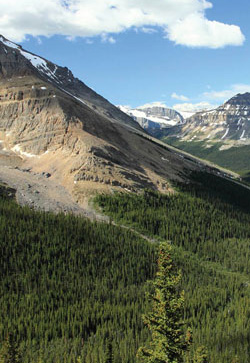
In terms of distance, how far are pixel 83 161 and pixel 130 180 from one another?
64.3ft

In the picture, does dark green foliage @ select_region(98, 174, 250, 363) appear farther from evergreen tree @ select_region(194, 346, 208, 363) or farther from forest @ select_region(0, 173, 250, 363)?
evergreen tree @ select_region(194, 346, 208, 363)

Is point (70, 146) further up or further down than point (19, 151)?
further up

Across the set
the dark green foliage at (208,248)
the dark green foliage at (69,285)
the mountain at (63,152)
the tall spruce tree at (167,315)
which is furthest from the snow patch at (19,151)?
the tall spruce tree at (167,315)

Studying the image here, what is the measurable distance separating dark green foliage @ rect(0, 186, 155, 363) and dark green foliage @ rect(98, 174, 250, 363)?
12.3 meters

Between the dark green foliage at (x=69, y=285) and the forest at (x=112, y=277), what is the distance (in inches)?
9.6

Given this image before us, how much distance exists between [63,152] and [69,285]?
236 ft

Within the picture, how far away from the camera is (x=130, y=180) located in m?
140

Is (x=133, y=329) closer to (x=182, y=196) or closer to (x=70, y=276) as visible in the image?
(x=70, y=276)

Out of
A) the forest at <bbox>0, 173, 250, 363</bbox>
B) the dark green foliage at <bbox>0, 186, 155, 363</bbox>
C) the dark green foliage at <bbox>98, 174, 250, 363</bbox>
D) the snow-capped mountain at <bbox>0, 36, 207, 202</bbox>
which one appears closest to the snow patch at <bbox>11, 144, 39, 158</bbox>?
the snow-capped mountain at <bbox>0, 36, 207, 202</bbox>

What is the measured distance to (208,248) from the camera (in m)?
120

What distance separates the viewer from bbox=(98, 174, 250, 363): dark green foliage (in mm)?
76562

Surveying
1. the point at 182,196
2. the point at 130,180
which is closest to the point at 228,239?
the point at 182,196

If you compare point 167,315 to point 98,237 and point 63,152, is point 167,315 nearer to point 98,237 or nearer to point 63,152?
point 98,237

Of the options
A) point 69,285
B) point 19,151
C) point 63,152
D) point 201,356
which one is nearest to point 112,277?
point 69,285
